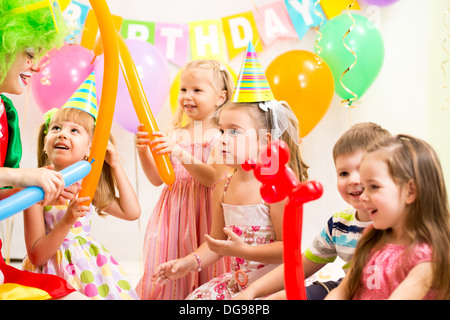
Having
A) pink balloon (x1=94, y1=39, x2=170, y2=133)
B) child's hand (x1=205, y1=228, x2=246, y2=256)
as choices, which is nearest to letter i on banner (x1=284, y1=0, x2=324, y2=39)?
pink balloon (x1=94, y1=39, x2=170, y2=133)

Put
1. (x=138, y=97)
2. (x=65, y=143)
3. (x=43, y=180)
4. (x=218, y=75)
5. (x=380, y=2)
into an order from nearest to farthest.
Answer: (x=43, y=180)
(x=138, y=97)
(x=65, y=143)
(x=218, y=75)
(x=380, y=2)

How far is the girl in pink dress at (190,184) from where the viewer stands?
1.71 meters

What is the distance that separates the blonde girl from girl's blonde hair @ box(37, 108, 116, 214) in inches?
14.1

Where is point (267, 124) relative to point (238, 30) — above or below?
below

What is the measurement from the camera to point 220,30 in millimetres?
2770

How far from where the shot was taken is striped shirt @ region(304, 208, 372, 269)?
1121 mm

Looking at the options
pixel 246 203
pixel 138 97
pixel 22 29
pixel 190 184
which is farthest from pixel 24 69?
pixel 190 184

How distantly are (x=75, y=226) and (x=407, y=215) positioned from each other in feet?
3.18

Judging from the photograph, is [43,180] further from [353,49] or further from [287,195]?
[353,49]

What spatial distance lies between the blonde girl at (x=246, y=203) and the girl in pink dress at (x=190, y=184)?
0.94 feet

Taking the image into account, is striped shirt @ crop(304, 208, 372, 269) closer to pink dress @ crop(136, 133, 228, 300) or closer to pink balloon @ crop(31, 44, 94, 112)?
pink dress @ crop(136, 133, 228, 300)

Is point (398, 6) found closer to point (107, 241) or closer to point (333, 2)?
point (333, 2)

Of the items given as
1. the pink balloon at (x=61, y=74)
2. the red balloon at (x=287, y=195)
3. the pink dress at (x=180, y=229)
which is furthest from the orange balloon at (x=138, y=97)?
the pink balloon at (x=61, y=74)
